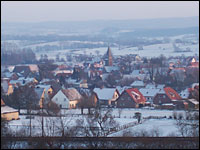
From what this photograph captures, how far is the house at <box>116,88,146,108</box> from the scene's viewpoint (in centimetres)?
1118

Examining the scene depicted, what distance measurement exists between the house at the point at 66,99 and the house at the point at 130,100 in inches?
37.3

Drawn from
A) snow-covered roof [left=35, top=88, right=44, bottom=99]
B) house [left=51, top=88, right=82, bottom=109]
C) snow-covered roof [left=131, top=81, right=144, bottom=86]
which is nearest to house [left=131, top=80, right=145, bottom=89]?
snow-covered roof [left=131, top=81, right=144, bottom=86]

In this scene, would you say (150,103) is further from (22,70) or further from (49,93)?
Result: (22,70)

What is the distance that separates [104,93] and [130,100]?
884mm

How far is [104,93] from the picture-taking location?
1191 cm

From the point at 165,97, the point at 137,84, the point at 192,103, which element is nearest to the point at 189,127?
the point at 192,103

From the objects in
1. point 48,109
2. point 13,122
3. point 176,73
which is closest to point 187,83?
point 176,73

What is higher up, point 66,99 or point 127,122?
point 66,99

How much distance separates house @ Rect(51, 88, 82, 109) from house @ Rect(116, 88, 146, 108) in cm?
95

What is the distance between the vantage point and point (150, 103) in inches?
456

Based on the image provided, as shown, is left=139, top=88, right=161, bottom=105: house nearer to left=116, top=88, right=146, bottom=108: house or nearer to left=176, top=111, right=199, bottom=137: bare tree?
left=116, top=88, right=146, bottom=108: house

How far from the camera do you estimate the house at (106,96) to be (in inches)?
454

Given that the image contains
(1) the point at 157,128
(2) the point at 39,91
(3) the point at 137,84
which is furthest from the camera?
(3) the point at 137,84

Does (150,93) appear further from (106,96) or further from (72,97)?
(72,97)
